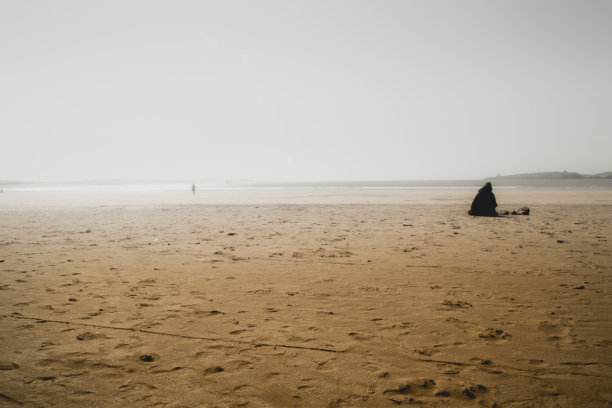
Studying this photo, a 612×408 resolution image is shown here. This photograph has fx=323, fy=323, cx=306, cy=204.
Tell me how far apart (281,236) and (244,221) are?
497 cm

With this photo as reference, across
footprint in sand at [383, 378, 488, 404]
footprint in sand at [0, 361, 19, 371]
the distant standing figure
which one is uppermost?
the distant standing figure

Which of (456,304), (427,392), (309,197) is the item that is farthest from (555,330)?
(309,197)

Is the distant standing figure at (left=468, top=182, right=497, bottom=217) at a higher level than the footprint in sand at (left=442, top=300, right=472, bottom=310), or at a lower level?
higher

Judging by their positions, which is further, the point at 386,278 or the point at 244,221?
the point at 244,221

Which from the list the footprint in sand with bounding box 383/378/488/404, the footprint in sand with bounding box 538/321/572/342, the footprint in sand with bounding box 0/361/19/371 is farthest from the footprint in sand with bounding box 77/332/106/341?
the footprint in sand with bounding box 538/321/572/342

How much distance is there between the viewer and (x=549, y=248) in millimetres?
9172

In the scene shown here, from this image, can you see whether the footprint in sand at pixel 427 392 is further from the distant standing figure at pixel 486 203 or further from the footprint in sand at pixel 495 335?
the distant standing figure at pixel 486 203

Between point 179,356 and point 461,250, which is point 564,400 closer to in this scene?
point 179,356

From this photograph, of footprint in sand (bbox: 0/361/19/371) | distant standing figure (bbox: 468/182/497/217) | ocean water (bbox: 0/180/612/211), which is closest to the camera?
footprint in sand (bbox: 0/361/19/371)

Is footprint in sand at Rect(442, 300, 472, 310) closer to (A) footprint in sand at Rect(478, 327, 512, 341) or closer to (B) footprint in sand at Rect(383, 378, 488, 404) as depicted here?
(A) footprint in sand at Rect(478, 327, 512, 341)

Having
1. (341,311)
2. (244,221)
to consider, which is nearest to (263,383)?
(341,311)

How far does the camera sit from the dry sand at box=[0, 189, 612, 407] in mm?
3137

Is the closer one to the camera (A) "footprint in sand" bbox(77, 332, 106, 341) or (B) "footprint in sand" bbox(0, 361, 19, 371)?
(B) "footprint in sand" bbox(0, 361, 19, 371)

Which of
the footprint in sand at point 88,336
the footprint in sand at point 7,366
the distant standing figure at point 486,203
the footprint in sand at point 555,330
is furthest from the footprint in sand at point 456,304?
the distant standing figure at point 486,203
